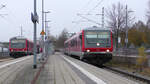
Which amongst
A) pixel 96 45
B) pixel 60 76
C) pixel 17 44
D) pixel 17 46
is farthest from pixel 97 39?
pixel 17 44

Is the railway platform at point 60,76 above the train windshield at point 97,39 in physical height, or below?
below

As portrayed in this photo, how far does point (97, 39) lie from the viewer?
1953cm

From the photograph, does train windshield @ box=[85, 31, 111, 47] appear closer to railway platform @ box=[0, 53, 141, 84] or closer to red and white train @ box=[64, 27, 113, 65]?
red and white train @ box=[64, 27, 113, 65]

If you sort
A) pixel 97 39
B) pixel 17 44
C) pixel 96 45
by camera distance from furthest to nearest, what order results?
pixel 17 44
pixel 97 39
pixel 96 45

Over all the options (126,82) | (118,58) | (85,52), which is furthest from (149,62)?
(126,82)

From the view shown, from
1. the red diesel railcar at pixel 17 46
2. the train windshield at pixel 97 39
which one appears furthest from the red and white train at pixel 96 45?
the red diesel railcar at pixel 17 46

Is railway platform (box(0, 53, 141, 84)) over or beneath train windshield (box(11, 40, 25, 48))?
beneath

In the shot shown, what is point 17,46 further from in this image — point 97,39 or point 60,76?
point 60,76

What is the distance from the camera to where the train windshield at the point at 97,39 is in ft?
63.2

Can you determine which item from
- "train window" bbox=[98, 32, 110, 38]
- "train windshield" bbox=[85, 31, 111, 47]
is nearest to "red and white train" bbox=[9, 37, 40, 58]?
"train windshield" bbox=[85, 31, 111, 47]

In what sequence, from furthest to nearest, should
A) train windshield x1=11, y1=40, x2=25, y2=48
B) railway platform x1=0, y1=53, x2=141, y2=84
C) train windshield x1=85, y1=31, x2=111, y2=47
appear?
train windshield x1=11, y1=40, x2=25, y2=48 → train windshield x1=85, y1=31, x2=111, y2=47 → railway platform x1=0, y1=53, x2=141, y2=84

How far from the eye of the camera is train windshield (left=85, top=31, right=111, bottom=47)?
63.2ft

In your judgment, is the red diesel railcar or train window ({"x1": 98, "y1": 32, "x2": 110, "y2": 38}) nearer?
train window ({"x1": 98, "y1": 32, "x2": 110, "y2": 38})

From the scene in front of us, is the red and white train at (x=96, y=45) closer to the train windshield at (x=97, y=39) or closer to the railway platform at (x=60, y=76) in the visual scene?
the train windshield at (x=97, y=39)
